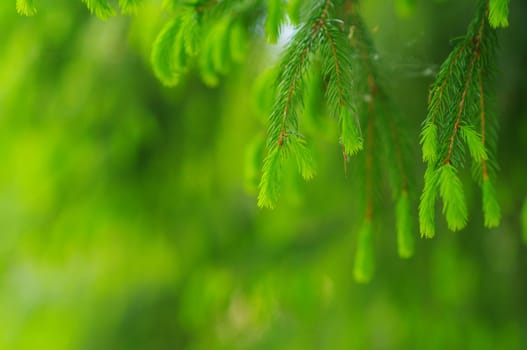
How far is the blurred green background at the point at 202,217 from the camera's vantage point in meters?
2.95

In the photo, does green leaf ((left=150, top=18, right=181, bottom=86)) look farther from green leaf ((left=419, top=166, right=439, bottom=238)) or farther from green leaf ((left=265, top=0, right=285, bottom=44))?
green leaf ((left=419, top=166, right=439, bottom=238))

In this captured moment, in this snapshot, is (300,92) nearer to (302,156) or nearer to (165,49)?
(302,156)

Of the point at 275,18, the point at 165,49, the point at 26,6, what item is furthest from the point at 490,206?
the point at 26,6

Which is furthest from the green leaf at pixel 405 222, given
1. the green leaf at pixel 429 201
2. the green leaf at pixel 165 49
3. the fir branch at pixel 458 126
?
the green leaf at pixel 165 49

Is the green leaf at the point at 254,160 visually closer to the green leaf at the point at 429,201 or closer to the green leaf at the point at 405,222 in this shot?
the green leaf at the point at 405,222

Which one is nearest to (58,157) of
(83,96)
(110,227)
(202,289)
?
(83,96)

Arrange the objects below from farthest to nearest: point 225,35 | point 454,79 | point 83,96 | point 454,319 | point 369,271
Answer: point 83,96 < point 454,319 < point 225,35 < point 369,271 < point 454,79

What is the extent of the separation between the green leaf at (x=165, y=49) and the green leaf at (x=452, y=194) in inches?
34.6

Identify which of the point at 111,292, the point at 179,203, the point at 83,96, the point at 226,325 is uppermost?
the point at 83,96

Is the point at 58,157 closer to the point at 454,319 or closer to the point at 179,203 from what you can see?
the point at 179,203

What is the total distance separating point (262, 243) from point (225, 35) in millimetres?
1679

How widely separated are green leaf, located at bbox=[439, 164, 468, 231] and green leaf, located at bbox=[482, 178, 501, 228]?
0.53 feet

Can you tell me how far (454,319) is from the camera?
9.71 feet

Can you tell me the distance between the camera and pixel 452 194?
142cm
